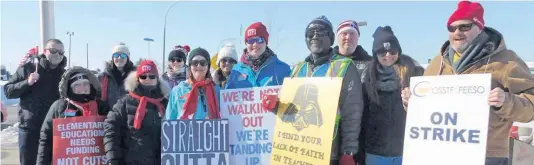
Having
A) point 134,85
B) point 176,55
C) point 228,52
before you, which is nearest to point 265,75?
point 134,85

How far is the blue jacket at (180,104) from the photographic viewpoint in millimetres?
3551

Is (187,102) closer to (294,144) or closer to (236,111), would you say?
(236,111)

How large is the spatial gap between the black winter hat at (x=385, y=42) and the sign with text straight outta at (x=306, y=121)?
70 cm

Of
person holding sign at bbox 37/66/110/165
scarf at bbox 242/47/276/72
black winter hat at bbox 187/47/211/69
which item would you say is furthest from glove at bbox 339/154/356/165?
person holding sign at bbox 37/66/110/165

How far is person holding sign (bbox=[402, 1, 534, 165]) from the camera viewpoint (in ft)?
7.73

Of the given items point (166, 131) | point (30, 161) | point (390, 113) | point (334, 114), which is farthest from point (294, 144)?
point (30, 161)

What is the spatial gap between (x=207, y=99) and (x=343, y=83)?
1222mm

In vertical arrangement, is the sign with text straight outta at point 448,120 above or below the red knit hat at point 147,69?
below

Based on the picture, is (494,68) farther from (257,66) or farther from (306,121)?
(257,66)

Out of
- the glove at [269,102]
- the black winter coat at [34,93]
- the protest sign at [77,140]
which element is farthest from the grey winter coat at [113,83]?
the glove at [269,102]

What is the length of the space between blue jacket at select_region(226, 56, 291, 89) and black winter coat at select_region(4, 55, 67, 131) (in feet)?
8.58

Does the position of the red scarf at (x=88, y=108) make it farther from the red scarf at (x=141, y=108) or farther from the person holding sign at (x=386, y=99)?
the person holding sign at (x=386, y=99)

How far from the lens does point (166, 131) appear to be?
3.47 metres

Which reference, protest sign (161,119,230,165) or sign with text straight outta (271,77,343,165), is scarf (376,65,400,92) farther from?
protest sign (161,119,230,165)
